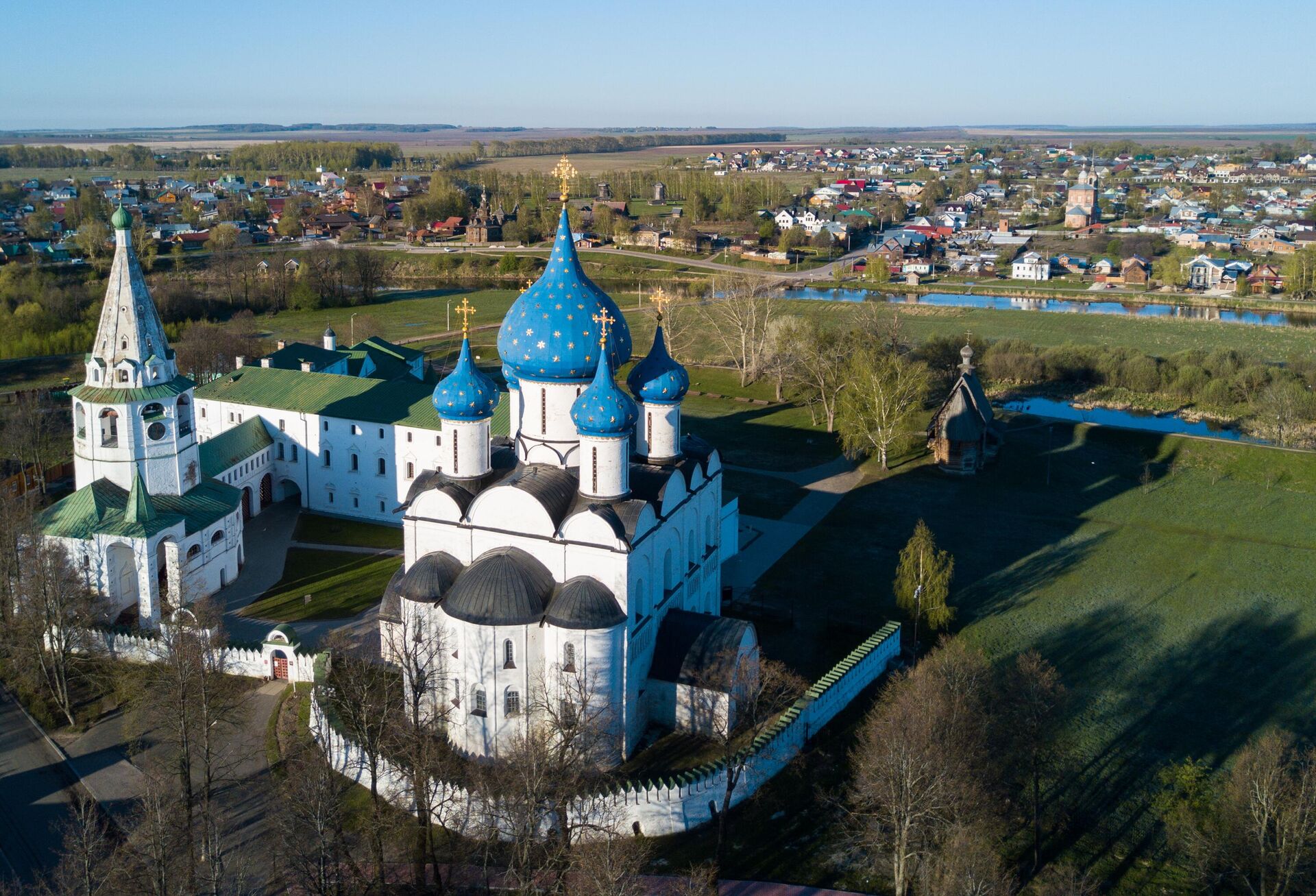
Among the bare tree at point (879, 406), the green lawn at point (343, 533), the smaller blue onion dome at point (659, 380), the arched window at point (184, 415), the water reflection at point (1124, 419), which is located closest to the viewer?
the smaller blue onion dome at point (659, 380)

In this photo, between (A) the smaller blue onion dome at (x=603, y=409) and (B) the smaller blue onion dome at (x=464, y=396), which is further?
(B) the smaller blue onion dome at (x=464, y=396)

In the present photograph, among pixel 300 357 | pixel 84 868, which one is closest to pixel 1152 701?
pixel 84 868

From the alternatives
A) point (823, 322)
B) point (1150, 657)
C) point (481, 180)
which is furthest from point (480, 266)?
point (1150, 657)

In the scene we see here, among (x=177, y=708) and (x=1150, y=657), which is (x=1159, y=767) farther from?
(x=177, y=708)

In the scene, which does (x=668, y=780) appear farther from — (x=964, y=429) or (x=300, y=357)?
(x=300, y=357)

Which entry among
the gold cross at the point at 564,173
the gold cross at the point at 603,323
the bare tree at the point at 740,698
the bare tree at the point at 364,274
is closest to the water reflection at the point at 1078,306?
the bare tree at the point at 364,274

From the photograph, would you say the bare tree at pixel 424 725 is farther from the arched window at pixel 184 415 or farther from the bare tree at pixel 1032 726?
the bare tree at pixel 1032 726
